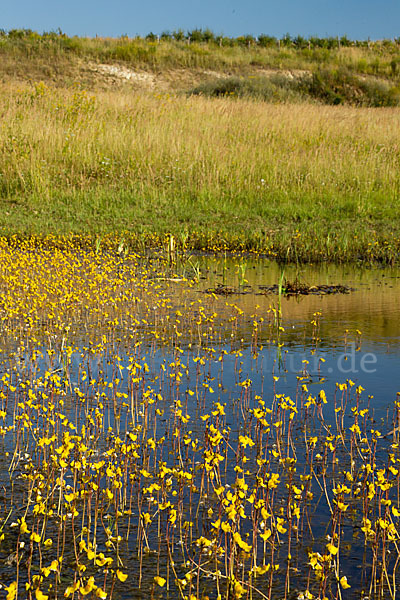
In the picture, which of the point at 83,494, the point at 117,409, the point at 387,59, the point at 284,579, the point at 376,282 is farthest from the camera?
the point at 387,59

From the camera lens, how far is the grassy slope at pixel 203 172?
13.4 meters

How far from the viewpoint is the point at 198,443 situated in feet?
15.0

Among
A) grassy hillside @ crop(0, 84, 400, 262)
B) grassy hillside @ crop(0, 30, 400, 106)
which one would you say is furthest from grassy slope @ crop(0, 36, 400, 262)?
grassy hillside @ crop(0, 30, 400, 106)

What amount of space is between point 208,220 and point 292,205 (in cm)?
180

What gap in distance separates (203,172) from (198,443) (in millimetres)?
11915

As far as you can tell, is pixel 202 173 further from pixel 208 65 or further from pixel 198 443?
pixel 208 65

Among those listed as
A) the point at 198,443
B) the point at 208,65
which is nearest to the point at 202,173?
the point at 198,443

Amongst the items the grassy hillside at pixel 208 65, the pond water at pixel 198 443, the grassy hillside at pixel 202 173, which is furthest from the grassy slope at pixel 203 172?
the grassy hillside at pixel 208 65

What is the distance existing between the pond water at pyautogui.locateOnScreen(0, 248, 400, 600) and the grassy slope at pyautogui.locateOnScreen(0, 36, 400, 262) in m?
3.52

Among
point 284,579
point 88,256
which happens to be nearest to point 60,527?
point 284,579

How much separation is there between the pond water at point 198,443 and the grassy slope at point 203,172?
3515 millimetres

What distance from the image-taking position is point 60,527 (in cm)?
340

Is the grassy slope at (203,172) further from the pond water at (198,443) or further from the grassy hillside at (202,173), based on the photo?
the pond water at (198,443)

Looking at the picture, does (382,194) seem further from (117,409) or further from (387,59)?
(387,59)
